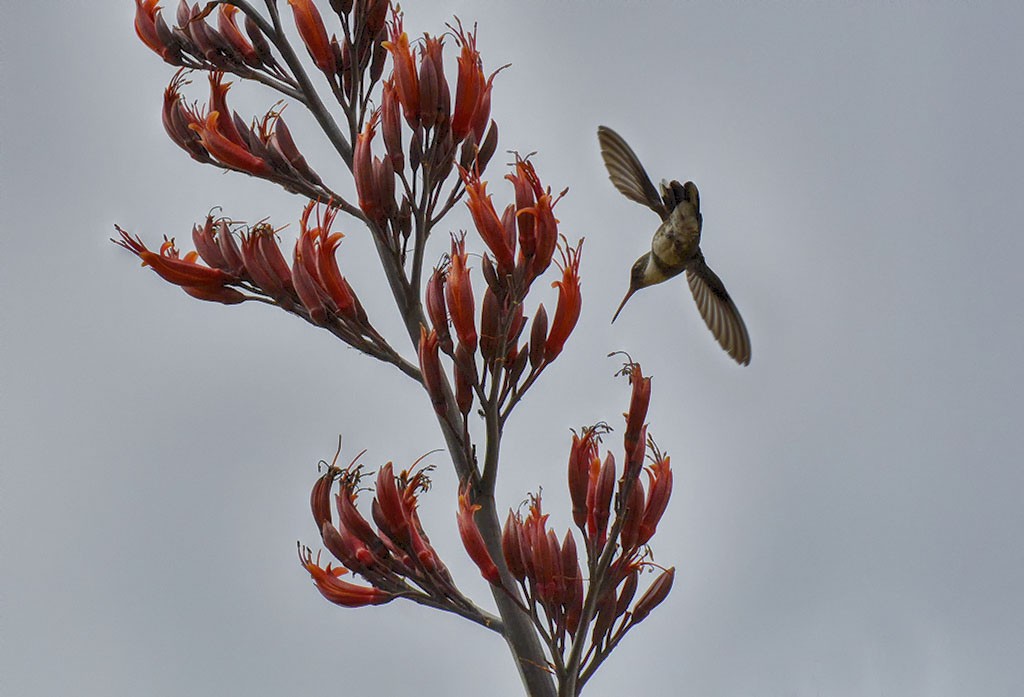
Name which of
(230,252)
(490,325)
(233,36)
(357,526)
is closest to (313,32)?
(233,36)

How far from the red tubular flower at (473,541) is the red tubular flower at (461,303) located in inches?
→ 11.9

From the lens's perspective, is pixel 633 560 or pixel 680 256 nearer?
pixel 633 560

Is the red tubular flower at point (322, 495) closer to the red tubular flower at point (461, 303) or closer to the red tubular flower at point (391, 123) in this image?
the red tubular flower at point (461, 303)

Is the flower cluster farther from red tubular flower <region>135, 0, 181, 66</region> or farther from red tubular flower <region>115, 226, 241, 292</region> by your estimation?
red tubular flower <region>135, 0, 181, 66</region>

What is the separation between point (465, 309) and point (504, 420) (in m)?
0.25

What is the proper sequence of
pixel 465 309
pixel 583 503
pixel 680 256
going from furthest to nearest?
pixel 680 256, pixel 583 503, pixel 465 309

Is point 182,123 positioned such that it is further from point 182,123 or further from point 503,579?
point 503,579

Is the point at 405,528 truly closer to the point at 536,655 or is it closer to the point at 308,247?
the point at 536,655

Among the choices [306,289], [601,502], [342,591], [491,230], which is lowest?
[342,591]

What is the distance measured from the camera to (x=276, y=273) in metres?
2.18

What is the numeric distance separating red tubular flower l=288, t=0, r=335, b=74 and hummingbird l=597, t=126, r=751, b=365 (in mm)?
722

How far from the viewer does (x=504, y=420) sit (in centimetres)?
214

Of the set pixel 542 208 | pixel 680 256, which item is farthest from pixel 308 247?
pixel 680 256

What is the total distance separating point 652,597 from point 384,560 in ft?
1.87
